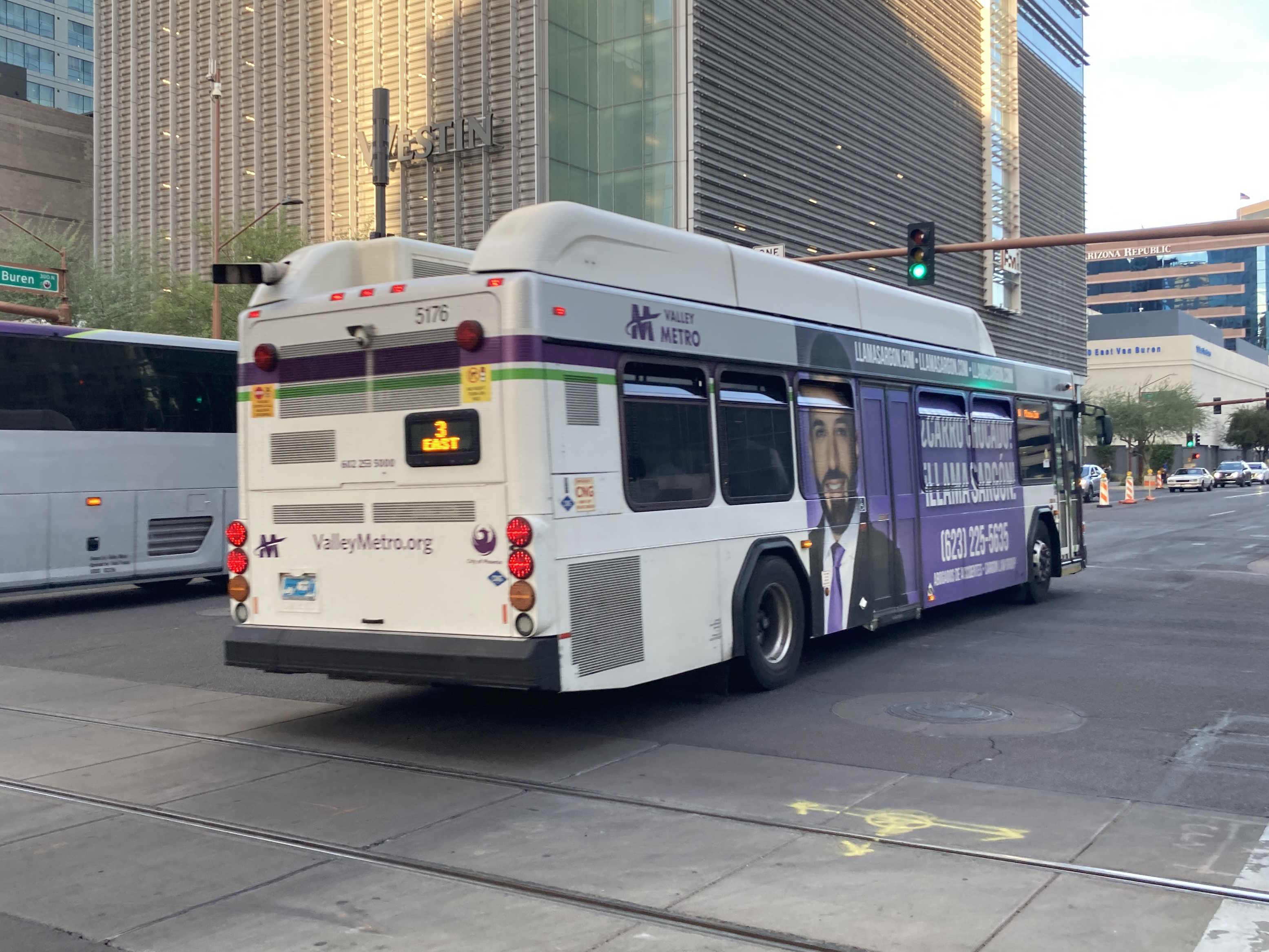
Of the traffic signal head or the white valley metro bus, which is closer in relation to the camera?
the white valley metro bus

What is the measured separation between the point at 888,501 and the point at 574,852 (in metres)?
6.24

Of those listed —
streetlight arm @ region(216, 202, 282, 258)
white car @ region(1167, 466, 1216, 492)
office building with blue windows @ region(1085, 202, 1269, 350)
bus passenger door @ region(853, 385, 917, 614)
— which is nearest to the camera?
bus passenger door @ region(853, 385, 917, 614)

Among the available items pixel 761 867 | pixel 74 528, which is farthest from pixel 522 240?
pixel 74 528

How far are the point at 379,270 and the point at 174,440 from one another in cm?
927

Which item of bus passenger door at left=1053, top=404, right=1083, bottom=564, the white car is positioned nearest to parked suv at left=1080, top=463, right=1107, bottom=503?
the white car

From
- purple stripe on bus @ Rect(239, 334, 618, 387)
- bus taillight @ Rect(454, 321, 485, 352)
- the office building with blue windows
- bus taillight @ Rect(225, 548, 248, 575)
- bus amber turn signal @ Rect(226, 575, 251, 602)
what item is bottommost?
bus amber turn signal @ Rect(226, 575, 251, 602)

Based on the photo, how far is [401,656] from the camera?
753 cm

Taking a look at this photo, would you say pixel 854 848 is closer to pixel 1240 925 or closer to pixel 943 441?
pixel 1240 925

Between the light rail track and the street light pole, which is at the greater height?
the street light pole

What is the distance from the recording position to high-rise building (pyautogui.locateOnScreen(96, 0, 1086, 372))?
3372 centimetres

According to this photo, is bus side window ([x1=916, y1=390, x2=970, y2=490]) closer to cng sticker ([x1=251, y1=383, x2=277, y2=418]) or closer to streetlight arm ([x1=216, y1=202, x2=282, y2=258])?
cng sticker ([x1=251, y1=383, x2=277, y2=418])

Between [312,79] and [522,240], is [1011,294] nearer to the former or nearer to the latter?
[312,79]

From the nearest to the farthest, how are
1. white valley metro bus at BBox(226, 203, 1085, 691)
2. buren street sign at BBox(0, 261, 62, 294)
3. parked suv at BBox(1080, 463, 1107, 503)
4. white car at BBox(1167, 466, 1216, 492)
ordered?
1. white valley metro bus at BBox(226, 203, 1085, 691)
2. buren street sign at BBox(0, 261, 62, 294)
3. parked suv at BBox(1080, 463, 1107, 503)
4. white car at BBox(1167, 466, 1216, 492)

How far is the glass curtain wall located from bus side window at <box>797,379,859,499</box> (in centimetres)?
2327
